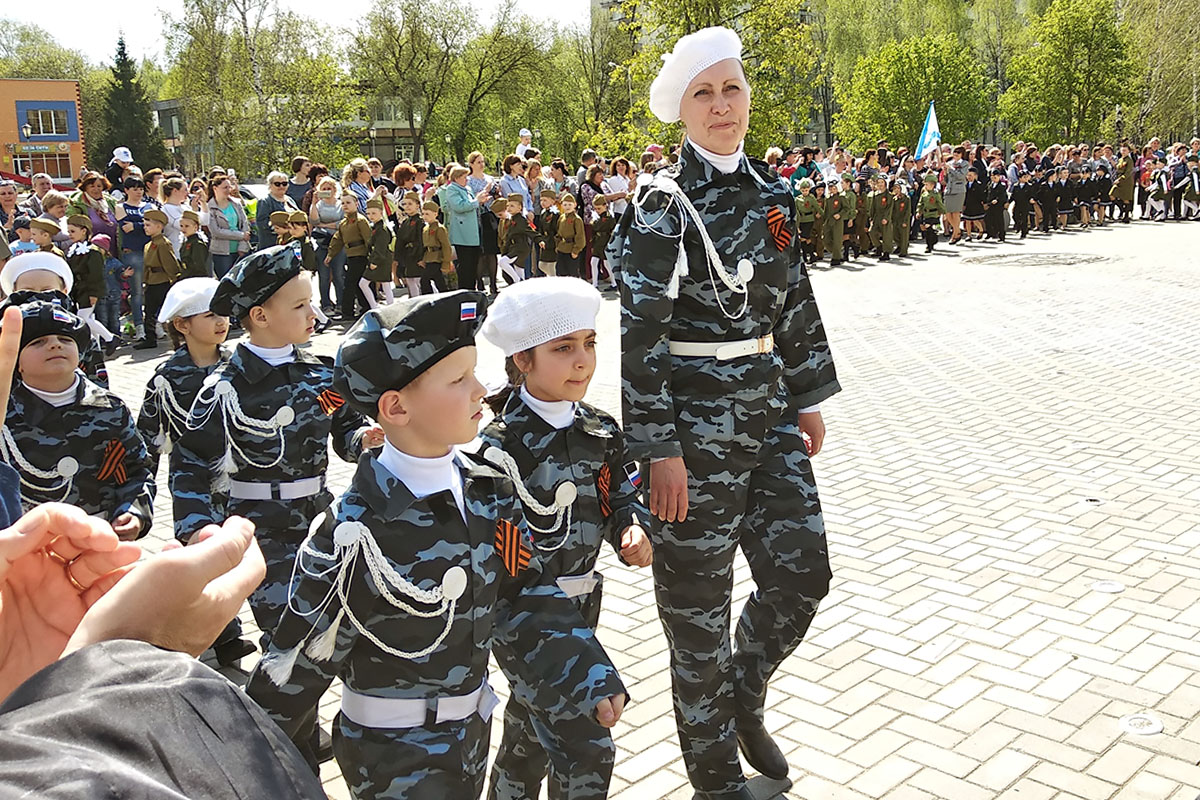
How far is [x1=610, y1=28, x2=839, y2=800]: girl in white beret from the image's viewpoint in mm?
3447

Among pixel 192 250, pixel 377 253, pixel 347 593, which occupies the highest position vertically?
pixel 192 250

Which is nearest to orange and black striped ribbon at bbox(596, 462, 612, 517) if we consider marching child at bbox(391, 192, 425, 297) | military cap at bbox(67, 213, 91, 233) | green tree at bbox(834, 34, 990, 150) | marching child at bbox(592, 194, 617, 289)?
military cap at bbox(67, 213, 91, 233)

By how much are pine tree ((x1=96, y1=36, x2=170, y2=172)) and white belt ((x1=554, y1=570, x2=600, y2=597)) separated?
6868 centimetres

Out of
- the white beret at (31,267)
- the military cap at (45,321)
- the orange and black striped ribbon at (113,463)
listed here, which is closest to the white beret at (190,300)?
the military cap at (45,321)

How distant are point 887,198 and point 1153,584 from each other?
56.2ft

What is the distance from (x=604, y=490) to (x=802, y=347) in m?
Answer: 0.92

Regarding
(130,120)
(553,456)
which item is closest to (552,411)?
(553,456)

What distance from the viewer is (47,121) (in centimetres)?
6556

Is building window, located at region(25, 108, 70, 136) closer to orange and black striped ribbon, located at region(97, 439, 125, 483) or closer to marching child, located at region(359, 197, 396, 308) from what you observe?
marching child, located at region(359, 197, 396, 308)

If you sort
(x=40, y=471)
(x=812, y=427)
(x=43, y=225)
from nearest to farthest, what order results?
(x=812, y=427) < (x=40, y=471) < (x=43, y=225)

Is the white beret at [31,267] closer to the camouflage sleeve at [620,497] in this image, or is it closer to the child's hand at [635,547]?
the camouflage sleeve at [620,497]

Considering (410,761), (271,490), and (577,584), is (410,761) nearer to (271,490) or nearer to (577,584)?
(577,584)

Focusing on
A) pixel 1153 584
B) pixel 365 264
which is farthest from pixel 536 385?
pixel 365 264

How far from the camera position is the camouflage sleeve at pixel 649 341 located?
11.2 feet
